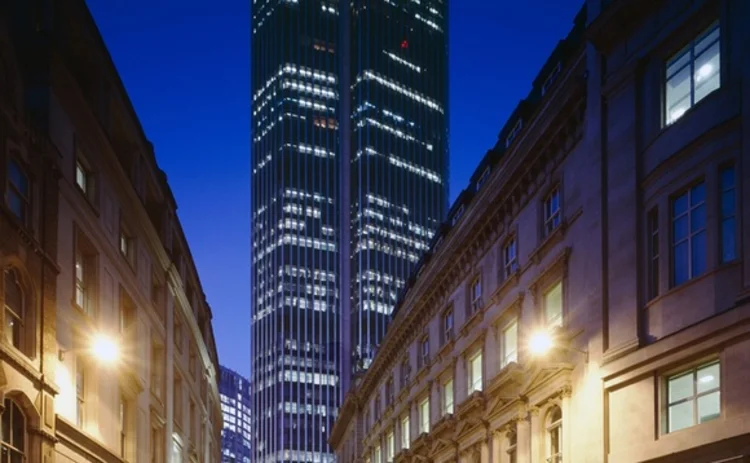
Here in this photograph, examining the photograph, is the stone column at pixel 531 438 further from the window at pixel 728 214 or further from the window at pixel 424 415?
the window at pixel 424 415

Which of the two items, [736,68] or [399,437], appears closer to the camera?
[736,68]

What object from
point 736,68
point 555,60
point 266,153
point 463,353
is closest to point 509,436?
point 463,353

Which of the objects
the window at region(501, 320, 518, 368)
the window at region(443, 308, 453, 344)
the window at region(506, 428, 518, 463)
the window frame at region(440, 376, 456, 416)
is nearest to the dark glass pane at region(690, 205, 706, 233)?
the window at region(501, 320, 518, 368)

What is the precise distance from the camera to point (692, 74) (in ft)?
67.7

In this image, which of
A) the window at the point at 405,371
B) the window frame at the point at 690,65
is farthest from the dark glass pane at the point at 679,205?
the window at the point at 405,371

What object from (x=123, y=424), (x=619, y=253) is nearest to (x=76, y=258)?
(x=123, y=424)

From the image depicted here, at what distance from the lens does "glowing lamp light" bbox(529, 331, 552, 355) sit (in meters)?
25.7

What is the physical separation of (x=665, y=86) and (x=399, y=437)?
32.0 meters

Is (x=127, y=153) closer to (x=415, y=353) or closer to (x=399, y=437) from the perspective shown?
(x=415, y=353)

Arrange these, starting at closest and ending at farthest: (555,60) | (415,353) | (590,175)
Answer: (590,175) → (555,60) → (415,353)

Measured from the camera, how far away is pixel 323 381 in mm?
175125

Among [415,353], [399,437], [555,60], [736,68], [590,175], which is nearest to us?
[736,68]

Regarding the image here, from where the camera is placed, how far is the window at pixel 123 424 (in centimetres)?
3148

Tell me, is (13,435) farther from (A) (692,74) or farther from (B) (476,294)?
(B) (476,294)
